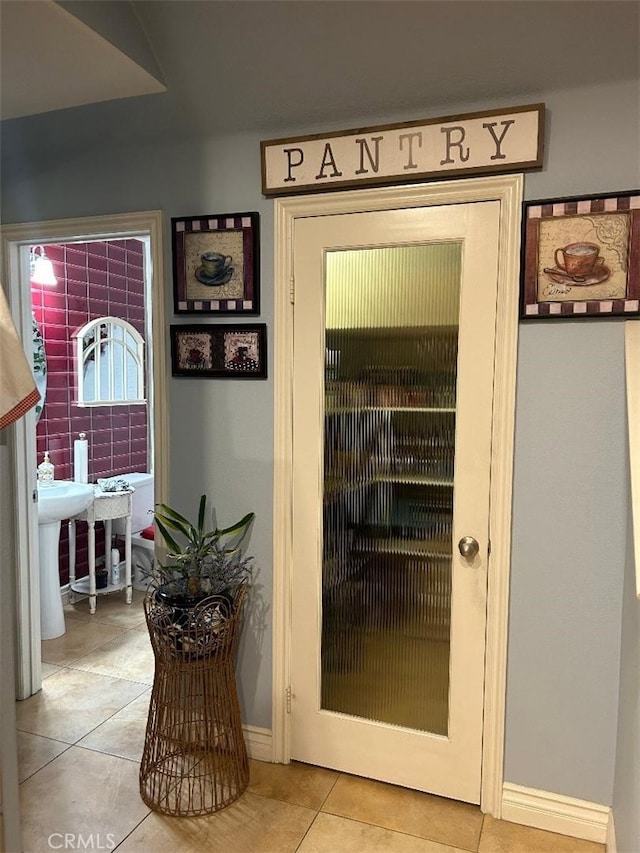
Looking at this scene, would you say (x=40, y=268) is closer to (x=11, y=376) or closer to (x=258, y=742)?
(x=11, y=376)

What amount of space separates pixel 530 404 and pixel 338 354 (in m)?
0.70

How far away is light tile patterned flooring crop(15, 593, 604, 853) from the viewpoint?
2.05 m

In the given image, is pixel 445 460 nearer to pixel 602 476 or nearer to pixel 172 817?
pixel 602 476

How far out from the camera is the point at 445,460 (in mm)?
2199

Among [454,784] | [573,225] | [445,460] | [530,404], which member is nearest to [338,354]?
[445,460]

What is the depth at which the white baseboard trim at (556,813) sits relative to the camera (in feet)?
6.79

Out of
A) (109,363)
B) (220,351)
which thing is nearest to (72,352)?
(109,363)

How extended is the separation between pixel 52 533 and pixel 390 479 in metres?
2.11

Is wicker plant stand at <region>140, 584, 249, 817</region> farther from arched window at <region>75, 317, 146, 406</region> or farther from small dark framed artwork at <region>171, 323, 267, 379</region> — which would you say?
arched window at <region>75, 317, 146, 406</region>

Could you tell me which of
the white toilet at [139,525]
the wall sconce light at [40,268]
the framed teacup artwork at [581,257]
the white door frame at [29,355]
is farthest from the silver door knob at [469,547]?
the wall sconce light at [40,268]

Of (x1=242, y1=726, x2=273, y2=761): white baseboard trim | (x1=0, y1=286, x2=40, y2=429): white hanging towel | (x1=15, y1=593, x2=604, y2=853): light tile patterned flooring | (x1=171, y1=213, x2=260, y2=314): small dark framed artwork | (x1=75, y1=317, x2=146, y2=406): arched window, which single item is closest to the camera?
(x1=0, y1=286, x2=40, y2=429): white hanging towel

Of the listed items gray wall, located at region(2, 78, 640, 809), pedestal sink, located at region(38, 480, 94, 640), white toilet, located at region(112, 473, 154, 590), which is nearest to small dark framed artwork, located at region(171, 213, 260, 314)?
gray wall, located at region(2, 78, 640, 809)

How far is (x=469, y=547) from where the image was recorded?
2162 mm

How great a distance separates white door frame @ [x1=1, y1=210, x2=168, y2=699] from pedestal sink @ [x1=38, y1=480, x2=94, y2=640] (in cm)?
28
